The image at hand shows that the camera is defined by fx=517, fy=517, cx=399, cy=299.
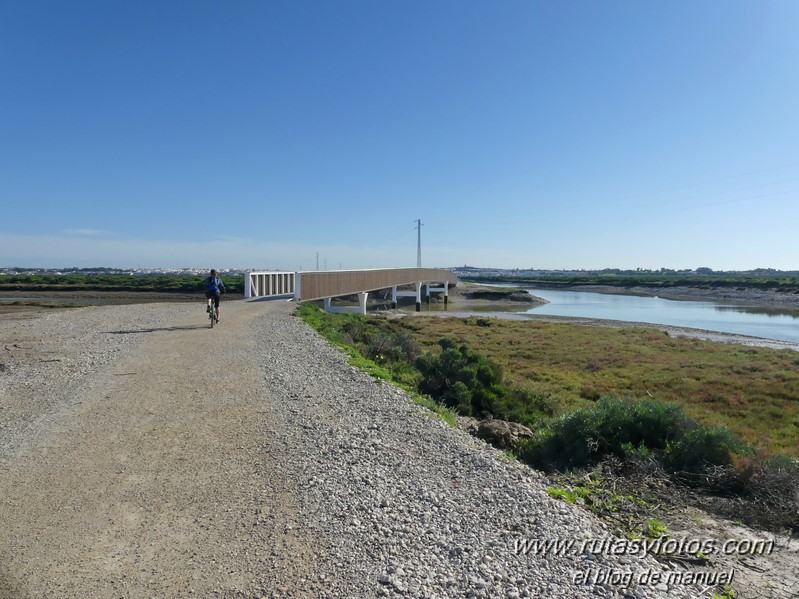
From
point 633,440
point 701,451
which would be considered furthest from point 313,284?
point 701,451

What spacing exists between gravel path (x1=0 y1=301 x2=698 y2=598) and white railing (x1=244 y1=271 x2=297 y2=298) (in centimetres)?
1719

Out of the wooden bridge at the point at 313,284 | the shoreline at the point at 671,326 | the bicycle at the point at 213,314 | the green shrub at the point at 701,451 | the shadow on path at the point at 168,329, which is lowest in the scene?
the shoreline at the point at 671,326

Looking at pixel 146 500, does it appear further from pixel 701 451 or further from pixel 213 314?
pixel 213 314

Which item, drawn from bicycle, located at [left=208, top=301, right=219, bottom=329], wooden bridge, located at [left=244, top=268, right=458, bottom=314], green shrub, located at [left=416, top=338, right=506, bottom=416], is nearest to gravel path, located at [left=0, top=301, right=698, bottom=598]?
green shrub, located at [left=416, top=338, right=506, bottom=416]

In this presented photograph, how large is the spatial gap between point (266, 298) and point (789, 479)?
2274cm

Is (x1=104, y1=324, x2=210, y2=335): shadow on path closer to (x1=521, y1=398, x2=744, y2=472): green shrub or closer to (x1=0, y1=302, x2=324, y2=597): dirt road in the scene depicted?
(x1=0, y1=302, x2=324, y2=597): dirt road

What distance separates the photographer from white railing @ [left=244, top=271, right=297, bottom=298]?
82.9ft

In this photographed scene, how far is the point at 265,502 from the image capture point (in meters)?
4.29

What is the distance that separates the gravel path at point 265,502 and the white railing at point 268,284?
56.4 ft

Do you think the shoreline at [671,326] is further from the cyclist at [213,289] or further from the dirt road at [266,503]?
the dirt road at [266,503]

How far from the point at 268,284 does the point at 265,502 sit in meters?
23.5

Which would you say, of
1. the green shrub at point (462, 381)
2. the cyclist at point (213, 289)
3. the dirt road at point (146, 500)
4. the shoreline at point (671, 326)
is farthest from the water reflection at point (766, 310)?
the dirt road at point (146, 500)

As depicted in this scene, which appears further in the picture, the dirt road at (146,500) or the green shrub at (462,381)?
the green shrub at (462,381)

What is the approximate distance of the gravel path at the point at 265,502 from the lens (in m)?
3.33
